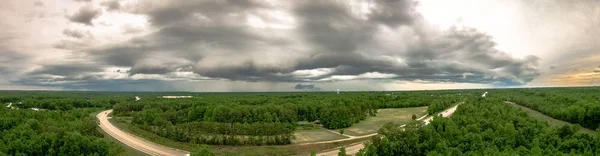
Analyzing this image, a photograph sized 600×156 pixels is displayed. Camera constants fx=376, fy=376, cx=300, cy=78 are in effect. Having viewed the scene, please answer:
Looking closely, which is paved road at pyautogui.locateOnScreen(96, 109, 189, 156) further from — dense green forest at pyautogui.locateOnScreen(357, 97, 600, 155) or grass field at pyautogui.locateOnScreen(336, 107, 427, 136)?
grass field at pyautogui.locateOnScreen(336, 107, 427, 136)

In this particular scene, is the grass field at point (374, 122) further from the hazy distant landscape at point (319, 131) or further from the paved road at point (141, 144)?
the paved road at point (141, 144)

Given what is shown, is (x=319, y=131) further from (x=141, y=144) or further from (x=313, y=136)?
Answer: (x=141, y=144)

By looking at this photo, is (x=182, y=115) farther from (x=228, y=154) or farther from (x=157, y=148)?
(x=228, y=154)

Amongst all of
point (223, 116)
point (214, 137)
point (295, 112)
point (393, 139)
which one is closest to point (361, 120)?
point (295, 112)

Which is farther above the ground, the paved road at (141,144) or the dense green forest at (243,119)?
the dense green forest at (243,119)

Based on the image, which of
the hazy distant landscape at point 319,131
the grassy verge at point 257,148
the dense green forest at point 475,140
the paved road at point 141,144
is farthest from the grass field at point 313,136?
the dense green forest at point 475,140

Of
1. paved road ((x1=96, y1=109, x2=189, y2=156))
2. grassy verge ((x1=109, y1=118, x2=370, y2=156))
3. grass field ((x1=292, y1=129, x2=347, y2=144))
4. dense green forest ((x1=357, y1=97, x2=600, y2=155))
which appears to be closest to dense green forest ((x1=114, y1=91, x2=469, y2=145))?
grass field ((x1=292, y1=129, x2=347, y2=144))

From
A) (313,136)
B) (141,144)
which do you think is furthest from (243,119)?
(141,144)

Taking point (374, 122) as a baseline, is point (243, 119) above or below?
above
